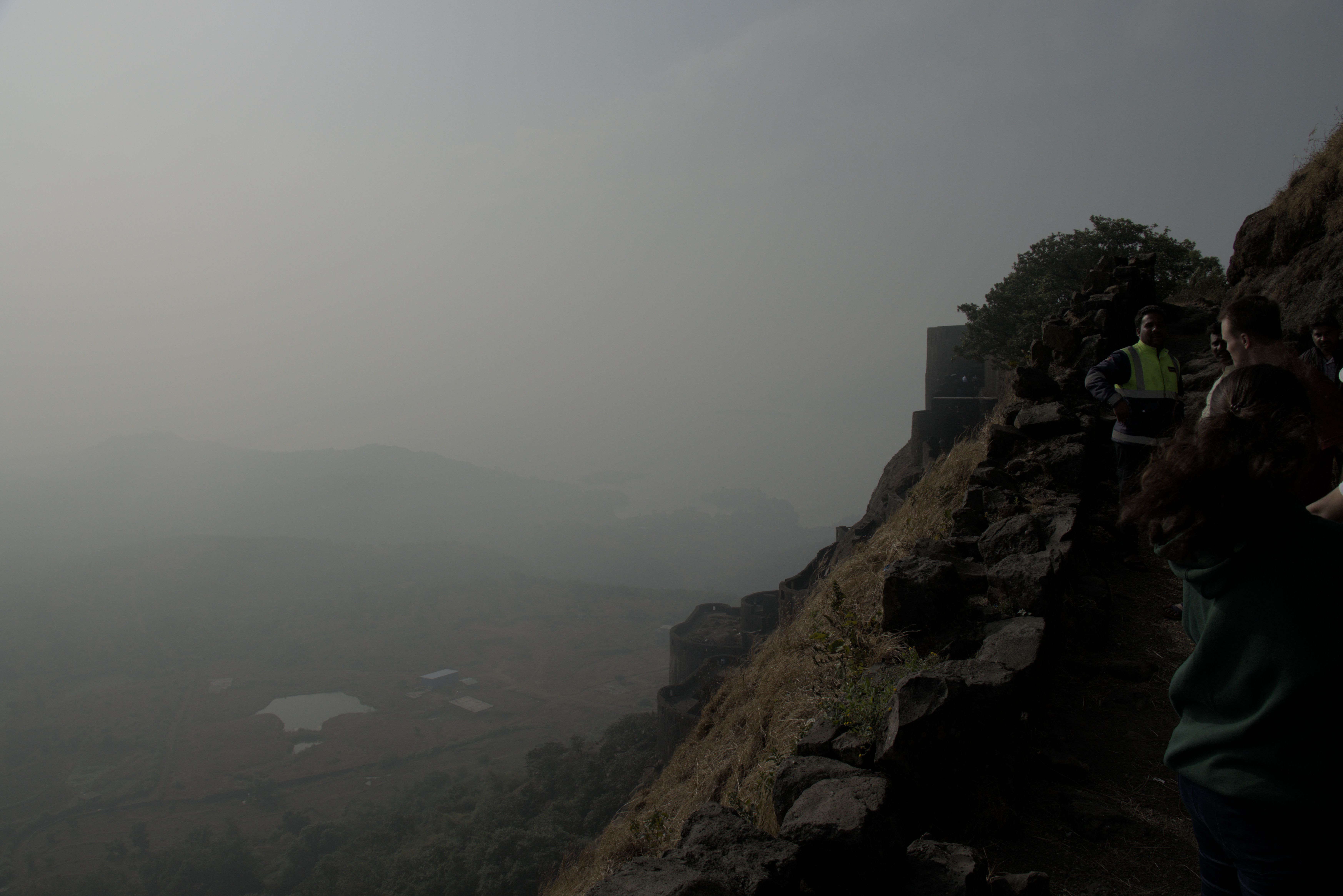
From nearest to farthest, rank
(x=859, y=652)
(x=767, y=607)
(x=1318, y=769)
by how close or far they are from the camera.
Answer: (x=1318, y=769) → (x=859, y=652) → (x=767, y=607)

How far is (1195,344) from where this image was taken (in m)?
9.66

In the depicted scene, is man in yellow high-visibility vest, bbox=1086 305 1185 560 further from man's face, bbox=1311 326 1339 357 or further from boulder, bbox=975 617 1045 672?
boulder, bbox=975 617 1045 672

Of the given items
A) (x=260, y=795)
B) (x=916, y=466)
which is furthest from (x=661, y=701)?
(x=260, y=795)

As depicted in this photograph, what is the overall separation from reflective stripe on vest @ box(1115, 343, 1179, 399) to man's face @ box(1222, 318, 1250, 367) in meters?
1.56

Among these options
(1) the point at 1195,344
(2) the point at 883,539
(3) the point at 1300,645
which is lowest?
(2) the point at 883,539

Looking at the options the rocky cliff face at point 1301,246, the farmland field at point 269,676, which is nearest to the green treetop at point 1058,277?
the rocky cliff face at point 1301,246

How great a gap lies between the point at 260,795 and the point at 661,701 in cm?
3866

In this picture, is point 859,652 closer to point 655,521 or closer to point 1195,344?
point 1195,344

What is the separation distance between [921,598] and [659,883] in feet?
8.46

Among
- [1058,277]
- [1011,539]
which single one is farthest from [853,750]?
[1058,277]

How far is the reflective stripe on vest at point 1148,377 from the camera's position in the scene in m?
5.13

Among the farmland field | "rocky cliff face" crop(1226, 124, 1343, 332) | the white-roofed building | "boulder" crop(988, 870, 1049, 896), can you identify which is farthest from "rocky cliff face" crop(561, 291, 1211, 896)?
the white-roofed building

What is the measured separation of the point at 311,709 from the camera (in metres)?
62.6

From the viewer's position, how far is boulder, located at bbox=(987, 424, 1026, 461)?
7.08 meters
